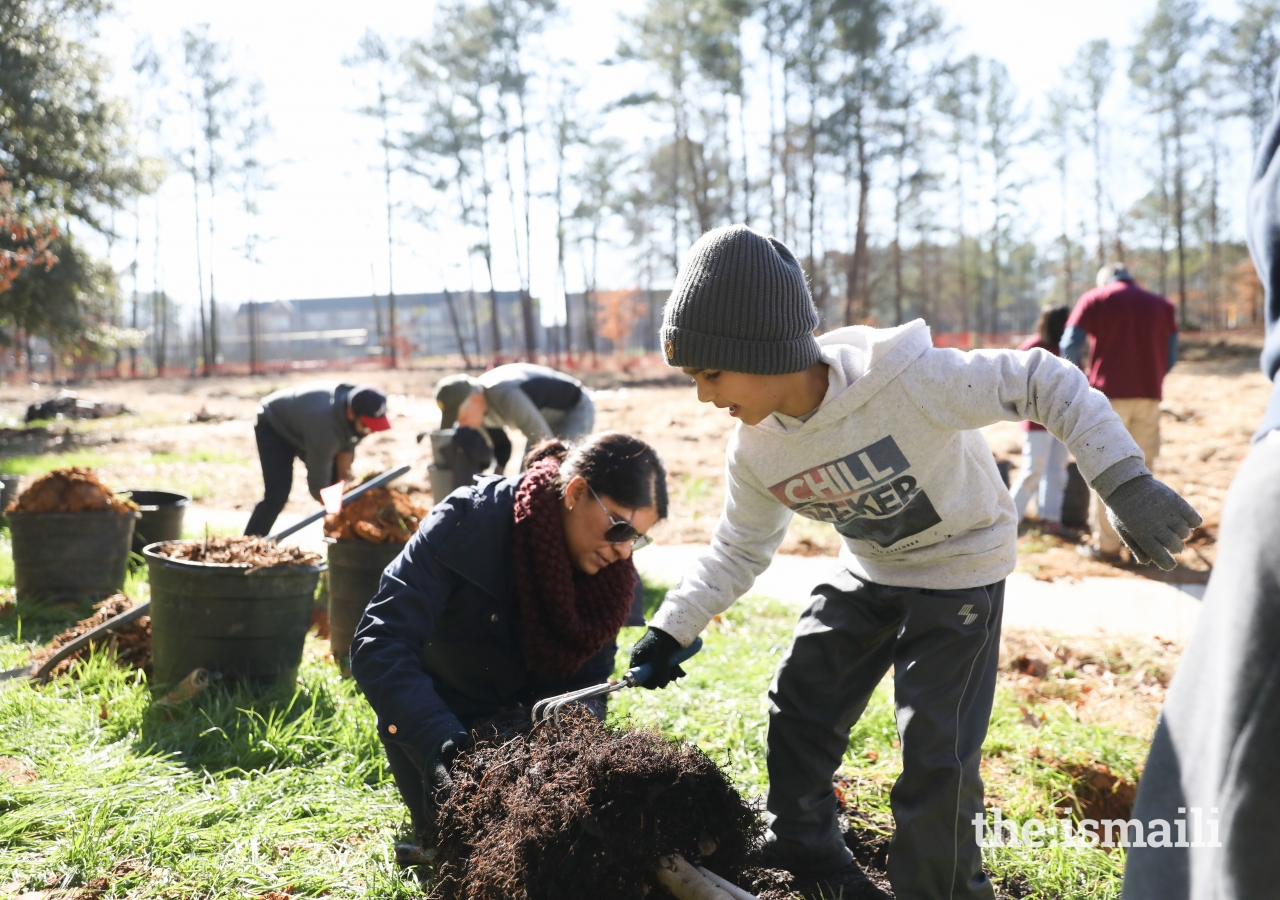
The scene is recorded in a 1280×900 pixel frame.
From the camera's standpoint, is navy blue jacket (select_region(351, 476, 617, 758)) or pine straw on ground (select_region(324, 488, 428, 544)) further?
pine straw on ground (select_region(324, 488, 428, 544))

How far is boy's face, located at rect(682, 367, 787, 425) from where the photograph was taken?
2.21m

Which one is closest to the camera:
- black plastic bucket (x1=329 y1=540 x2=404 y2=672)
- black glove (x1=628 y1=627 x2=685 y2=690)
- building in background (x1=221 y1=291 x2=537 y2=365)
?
black glove (x1=628 y1=627 x2=685 y2=690)

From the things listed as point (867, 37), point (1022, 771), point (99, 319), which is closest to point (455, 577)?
point (1022, 771)

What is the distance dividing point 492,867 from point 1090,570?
5.54 m

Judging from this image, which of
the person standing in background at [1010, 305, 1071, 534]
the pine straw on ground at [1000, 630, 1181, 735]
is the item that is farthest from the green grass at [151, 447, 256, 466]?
the pine straw on ground at [1000, 630, 1181, 735]

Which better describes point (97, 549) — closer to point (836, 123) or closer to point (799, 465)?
point (799, 465)

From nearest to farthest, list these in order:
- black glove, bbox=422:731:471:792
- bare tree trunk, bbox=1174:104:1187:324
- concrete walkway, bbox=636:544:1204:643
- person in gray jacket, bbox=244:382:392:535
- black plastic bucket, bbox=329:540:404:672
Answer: black glove, bbox=422:731:471:792 → black plastic bucket, bbox=329:540:404:672 → concrete walkway, bbox=636:544:1204:643 → person in gray jacket, bbox=244:382:392:535 → bare tree trunk, bbox=1174:104:1187:324

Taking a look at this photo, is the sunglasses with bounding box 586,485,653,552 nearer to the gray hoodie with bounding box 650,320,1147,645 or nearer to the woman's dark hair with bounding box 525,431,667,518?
the woman's dark hair with bounding box 525,431,667,518

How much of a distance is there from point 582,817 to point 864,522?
1.06 m

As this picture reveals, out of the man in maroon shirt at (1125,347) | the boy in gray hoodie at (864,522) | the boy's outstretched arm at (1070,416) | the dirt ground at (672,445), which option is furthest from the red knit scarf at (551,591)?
the man in maroon shirt at (1125,347)

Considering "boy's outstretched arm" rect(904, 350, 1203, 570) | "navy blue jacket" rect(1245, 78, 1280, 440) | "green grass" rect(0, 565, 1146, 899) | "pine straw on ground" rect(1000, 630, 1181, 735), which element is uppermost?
"navy blue jacket" rect(1245, 78, 1280, 440)

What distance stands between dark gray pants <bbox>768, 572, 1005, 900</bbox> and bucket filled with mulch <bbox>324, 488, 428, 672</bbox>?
2405 millimetres

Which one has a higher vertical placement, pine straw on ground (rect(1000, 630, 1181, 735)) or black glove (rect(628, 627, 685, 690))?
black glove (rect(628, 627, 685, 690))

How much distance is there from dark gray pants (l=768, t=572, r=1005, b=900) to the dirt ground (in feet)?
13.8
